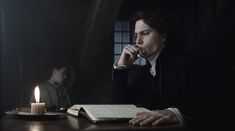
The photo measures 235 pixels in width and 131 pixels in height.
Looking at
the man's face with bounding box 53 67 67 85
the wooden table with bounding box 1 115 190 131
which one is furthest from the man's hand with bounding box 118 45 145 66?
the wooden table with bounding box 1 115 190 131

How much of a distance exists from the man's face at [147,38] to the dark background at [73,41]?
0.05 m

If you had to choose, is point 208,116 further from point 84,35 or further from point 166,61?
point 84,35

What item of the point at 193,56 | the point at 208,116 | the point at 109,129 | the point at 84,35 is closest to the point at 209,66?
A: the point at 193,56

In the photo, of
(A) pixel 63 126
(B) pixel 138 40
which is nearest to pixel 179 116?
(A) pixel 63 126

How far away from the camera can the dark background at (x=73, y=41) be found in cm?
120

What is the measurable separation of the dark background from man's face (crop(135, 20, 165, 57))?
5cm

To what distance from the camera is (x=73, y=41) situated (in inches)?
48.1

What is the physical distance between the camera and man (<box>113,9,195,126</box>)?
4.04ft

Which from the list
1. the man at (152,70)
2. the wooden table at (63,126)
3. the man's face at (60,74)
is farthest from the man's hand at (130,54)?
the wooden table at (63,126)

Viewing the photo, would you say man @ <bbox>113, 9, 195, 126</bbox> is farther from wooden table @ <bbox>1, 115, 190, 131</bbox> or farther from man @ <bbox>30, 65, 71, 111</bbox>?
wooden table @ <bbox>1, 115, 190, 131</bbox>

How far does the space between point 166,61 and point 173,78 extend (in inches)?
2.4

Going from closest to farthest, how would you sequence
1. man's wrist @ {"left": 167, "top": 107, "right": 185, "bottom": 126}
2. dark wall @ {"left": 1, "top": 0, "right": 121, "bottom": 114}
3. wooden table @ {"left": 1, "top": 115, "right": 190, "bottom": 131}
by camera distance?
wooden table @ {"left": 1, "top": 115, "right": 190, "bottom": 131} → man's wrist @ {"left": 167, "top": 107, "right": 185, "bottom": 126} → dark wall @ {"left": 1, "top": 0, "right": 121, "bottom": 114}

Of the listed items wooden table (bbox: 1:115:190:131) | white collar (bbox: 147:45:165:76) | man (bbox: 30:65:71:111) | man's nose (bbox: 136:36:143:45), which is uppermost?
man's nose (bbox: 136:36:143:45)

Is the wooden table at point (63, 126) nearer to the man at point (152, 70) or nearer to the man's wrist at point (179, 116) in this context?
the man's wrist at point (179, 116)
